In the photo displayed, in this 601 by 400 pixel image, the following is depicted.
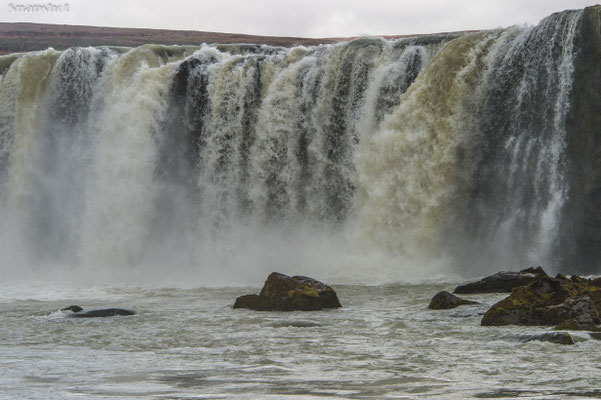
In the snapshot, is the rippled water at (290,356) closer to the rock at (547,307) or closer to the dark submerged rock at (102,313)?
the dark submerged rock at (102,313)

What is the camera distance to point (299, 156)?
27.7m

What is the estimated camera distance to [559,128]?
2327cm

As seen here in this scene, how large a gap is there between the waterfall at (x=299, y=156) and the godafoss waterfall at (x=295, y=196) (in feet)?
0.18

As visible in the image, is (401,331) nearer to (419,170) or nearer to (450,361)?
(450,361)

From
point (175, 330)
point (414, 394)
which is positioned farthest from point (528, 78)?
point (414, 394)

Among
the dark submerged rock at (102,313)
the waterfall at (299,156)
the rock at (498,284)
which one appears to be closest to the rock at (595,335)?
the rock at (498,284)

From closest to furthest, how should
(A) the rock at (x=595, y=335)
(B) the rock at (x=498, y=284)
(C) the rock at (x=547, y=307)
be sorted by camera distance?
(A) the rock at (x=595, y=335) < (C) the rock at (x=547, y=307) < (B) the rock at (x=498, y=284)

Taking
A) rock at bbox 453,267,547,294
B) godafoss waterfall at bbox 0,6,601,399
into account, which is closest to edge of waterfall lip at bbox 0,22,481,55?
godafoss waterfall at bbox 0,6,601,399

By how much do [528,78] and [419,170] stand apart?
3.43 meters

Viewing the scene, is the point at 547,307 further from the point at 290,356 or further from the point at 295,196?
the point at 295,196

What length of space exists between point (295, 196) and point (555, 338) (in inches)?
641

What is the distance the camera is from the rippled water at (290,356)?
919cm

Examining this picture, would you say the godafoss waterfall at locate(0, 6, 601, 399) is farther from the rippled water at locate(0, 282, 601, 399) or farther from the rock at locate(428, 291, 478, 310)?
the rock at locate(428, 291, 478, 310)

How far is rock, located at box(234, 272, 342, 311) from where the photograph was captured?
664 inches
